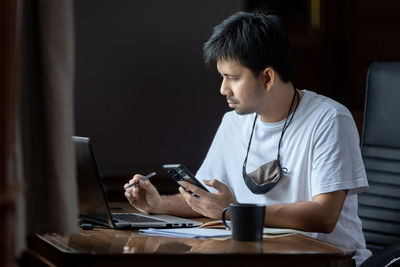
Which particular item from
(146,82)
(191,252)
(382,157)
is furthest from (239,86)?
(146,82)

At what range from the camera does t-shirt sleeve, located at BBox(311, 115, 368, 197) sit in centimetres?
191

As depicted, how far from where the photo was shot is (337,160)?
1.94m

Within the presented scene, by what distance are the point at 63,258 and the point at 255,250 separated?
39cm

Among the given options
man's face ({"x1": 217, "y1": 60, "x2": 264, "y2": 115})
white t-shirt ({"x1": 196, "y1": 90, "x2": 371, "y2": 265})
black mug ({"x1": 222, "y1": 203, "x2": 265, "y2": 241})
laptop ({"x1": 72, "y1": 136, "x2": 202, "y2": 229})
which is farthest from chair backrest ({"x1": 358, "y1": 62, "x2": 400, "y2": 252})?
black mug ({"x1": 222, "y1": 203, "x2": 265, "y2": 241})

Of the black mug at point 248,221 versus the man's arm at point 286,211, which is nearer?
the black mug at point 248,221

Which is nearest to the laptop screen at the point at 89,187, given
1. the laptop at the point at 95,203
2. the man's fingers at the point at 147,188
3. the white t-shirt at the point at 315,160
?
the laptop at the point at 95,203

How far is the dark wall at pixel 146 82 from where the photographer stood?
322 centimetres

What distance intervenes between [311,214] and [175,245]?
0.47m

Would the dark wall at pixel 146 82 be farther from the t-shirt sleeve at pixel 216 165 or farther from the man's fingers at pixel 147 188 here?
the man's fingers at pixel 147 188

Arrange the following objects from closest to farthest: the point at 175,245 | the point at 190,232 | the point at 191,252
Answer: the point at 191,252 < the point at 175,245 < the point at 190,232

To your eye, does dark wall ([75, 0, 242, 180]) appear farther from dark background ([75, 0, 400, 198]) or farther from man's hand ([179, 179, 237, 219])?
man's hand ([179, 179, 237, 219])

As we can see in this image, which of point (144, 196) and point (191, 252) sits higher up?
point (191, 252)

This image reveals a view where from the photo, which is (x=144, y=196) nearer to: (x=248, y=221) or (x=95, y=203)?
(x=95, y=203)

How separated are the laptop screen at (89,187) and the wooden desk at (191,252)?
Result: 7.6 inches
